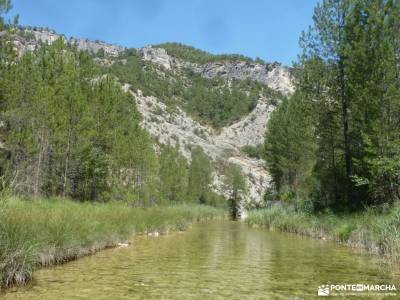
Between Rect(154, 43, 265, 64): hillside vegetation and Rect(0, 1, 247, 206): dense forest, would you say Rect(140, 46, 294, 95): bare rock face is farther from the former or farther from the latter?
Rect(0, 1, 247, 206): dense forest

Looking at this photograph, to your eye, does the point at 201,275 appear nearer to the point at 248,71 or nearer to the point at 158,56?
the point at 158,56

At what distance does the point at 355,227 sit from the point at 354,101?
31.7ft

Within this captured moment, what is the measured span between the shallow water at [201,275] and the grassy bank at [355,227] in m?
0.78

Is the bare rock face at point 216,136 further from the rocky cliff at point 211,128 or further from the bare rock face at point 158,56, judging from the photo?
the bare rock face at point 158,56

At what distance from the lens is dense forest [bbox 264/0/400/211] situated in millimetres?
22672

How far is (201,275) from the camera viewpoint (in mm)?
12625

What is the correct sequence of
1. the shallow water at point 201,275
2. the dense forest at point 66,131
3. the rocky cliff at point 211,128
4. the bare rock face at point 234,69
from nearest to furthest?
the shallow water at point 201,275 < the dense forest at point 66,131 < the rocky cliff at point 211,128 < the bare rock face at point 234,69

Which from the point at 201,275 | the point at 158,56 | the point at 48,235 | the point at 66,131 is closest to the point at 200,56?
the point at 158,56

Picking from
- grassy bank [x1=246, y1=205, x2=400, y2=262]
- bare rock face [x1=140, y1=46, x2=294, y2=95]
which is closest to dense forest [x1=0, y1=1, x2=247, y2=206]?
grassy bank [x1=246, y1=205, x2=400, y2=262]

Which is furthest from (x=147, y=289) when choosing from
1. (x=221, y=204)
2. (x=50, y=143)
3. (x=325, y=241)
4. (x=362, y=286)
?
(x=221, y=204)

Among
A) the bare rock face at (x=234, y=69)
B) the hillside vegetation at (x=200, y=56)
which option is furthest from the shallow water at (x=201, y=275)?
the hillside vegetation at (x=200, y=56)

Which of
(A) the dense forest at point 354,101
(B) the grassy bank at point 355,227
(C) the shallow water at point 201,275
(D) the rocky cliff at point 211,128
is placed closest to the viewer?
(C) the shallow water at point 201,275

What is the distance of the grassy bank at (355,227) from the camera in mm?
15328

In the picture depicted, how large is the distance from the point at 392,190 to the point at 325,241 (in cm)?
439
